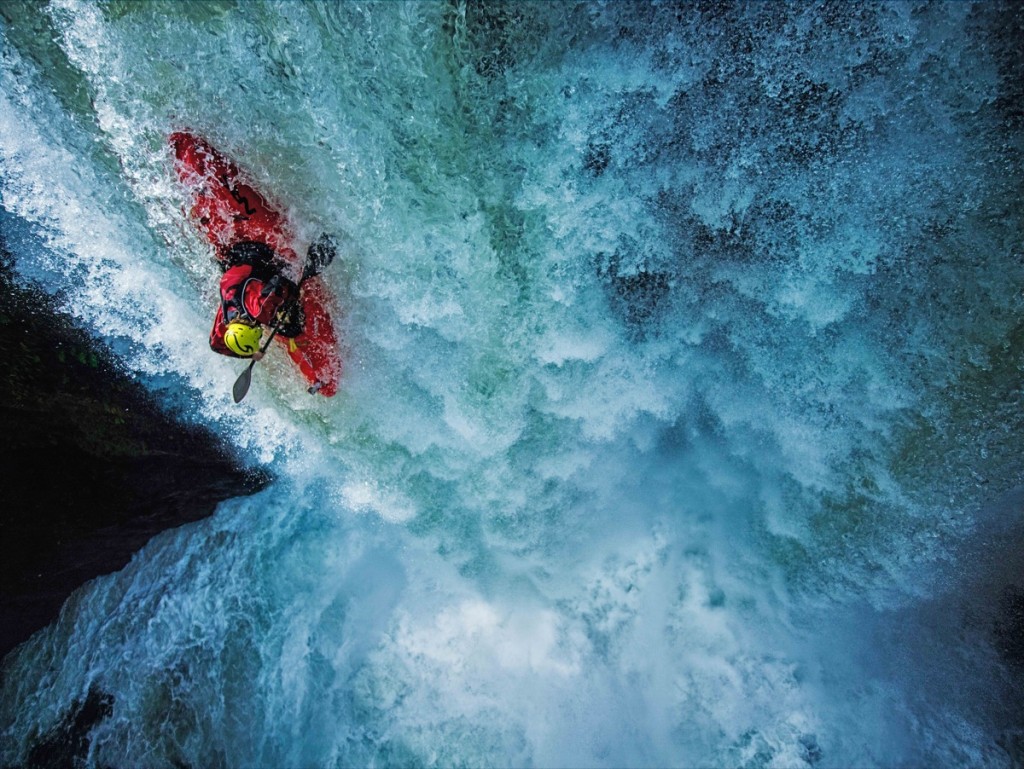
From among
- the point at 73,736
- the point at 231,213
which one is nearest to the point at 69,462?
the point at 73,736

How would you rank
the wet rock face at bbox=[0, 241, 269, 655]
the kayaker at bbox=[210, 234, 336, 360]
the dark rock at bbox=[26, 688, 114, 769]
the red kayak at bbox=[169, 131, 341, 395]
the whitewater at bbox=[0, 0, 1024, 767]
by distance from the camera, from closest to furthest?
1. the whitewater at bbox=[0, 0, 1024, 767]
2. the kayaker at bbox=[210, 234, 336, 360]
3. the red kayak at bbox=[169, 131, 341, 395]
4. the wet rock face at bbox=[0, 241, 269, 655]
5. the dark rock at bbox=[26, 688, 114, 769]

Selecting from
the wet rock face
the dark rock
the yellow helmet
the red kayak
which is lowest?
the dark rock

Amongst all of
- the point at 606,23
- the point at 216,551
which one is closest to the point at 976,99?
the point at 606,23

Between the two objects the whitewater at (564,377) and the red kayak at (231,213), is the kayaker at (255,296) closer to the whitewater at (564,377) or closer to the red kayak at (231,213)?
the red kayak at (231,213)

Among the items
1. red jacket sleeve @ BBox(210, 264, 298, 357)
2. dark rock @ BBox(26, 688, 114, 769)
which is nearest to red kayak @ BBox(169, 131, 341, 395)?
red jacket sleeve @ BBox(210, 264, 298, 357)

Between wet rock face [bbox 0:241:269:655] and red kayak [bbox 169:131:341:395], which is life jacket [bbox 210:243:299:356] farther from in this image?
wet rock face [bbox 0:241:269:655]

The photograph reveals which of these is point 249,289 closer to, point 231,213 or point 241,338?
point 241,338

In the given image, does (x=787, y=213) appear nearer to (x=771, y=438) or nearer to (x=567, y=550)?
(x=771, y=438)
